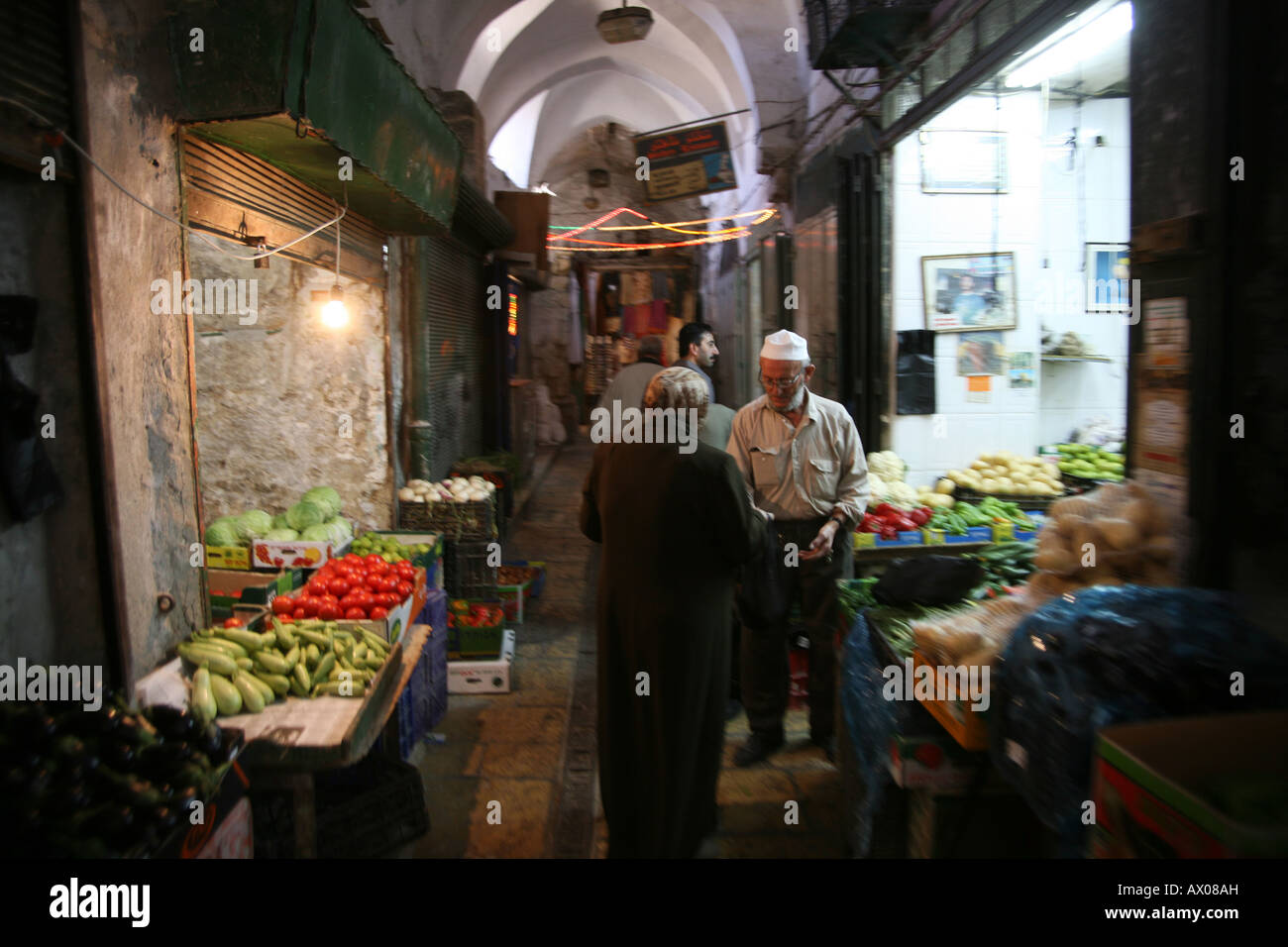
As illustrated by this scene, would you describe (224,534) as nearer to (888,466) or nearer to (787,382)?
(787,382)

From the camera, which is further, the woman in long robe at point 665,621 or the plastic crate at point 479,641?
the plastic crate at point 479,641

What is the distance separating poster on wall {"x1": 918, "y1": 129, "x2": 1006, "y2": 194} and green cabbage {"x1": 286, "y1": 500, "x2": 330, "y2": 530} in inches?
231

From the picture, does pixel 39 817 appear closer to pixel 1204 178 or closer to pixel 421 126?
pixel 1204 178

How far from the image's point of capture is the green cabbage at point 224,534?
524cm

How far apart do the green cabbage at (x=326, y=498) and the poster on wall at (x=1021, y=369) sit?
565 cm

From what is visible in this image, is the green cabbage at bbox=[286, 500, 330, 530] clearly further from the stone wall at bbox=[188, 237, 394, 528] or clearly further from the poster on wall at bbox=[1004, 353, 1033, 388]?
the poster on wall at bbox=[1004, 353, 1033, 388]

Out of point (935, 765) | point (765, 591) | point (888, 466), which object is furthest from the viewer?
point (888, 466)

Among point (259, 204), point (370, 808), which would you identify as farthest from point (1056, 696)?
point (259, 204)

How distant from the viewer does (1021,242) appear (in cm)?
684

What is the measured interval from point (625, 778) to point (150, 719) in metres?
1.91

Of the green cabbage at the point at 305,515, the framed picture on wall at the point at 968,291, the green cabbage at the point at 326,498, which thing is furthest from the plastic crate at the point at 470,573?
the framed picture on wall at the point at 968,291

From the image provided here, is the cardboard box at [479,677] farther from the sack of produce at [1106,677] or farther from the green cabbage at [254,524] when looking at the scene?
the sack of produce at [1106,677]

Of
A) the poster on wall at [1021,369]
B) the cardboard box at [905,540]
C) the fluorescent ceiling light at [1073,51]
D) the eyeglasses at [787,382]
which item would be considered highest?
the fluorescent ceiling light at [1073,51]

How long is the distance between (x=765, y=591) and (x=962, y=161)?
185 inches
